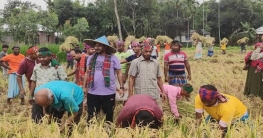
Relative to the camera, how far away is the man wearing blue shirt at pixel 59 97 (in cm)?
345

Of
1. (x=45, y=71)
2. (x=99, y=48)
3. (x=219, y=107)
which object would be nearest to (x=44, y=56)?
(x=45, y=71)

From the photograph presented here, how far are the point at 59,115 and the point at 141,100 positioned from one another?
1071mm

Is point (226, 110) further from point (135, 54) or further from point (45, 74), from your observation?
point (135, 54)

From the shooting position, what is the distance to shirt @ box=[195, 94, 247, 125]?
12.3 ft

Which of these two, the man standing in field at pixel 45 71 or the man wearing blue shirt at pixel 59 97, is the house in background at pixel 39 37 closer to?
the man standing in field at pixel 45 71

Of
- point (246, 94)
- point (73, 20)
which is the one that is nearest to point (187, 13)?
point (73, 20)

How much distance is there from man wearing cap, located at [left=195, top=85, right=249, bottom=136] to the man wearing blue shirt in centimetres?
140

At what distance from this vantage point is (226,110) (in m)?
3.77

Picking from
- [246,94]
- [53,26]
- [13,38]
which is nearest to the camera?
[246,94]

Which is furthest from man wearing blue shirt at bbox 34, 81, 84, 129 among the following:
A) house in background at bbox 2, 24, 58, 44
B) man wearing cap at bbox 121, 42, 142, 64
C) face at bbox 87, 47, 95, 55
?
house in background at bbox 2, 24, 58, 44

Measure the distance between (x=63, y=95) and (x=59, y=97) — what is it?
0.05 meters

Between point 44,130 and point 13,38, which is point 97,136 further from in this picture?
point 13,38

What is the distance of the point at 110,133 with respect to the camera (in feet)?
11.7

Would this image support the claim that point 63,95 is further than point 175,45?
No
